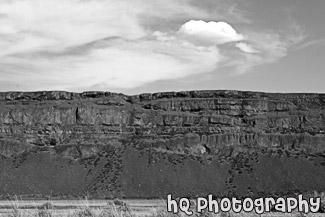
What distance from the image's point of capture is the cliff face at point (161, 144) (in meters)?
81.1

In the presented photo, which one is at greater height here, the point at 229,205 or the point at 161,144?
the point at 229,205

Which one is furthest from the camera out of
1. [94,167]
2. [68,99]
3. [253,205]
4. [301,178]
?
[68,99]

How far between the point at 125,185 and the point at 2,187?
62.9ft

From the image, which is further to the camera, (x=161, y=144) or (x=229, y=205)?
(x=161, y=144)

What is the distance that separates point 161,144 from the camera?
309 feet

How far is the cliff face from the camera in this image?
266ft

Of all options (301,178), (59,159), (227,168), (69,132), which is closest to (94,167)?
(59,159)

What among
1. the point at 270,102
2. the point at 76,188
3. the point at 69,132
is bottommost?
the point at 76,188

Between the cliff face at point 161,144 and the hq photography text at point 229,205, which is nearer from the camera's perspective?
the hq photography text at point 229,205

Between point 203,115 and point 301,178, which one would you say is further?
point 203,115

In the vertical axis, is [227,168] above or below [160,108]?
below

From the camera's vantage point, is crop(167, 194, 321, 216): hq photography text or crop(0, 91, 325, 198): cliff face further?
crop(0, 91, 325, 198): cliff face

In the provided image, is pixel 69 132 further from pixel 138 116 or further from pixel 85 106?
pixel 138 116

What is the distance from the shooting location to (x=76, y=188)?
266 ft
